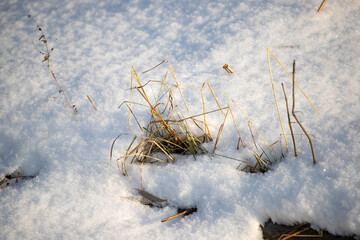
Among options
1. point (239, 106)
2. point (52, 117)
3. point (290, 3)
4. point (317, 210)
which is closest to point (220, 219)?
point (317, 210)

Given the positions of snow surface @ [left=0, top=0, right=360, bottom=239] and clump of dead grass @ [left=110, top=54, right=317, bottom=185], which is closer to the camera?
snow surface @ [left=0, top=0, right=360, bottom=239]

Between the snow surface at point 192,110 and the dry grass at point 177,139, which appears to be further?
the dry grass at point 177,139

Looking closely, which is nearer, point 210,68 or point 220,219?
point 220,219

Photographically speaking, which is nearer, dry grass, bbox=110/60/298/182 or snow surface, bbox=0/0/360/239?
snow surface, bbox=0/0/360/239

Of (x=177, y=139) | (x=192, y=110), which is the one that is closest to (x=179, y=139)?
(x=177, y=139)

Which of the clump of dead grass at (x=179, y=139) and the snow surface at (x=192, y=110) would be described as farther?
the clump of dead grass at (x=179, y=139)

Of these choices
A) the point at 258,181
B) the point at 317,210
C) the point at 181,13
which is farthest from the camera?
the point at 181,13

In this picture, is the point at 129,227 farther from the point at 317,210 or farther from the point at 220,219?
the point at 317,210

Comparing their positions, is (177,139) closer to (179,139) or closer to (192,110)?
(179,139)
